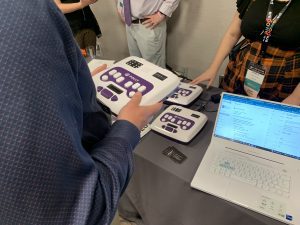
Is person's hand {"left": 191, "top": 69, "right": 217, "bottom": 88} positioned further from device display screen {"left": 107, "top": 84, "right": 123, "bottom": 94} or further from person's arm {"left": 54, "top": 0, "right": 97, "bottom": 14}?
person's arm {"left": 54, "top": 0, "right": 97, "bottom": 14}

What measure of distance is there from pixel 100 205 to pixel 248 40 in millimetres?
1191

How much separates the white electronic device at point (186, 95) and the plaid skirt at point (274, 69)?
10.1 inches

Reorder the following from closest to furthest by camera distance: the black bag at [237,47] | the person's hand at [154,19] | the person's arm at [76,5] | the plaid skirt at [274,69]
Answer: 1. the plaid skirt at [274,69]
2. the black bag at [237,47]
3. the person's arm at [76,5]
4. the person's hand at [154,19]

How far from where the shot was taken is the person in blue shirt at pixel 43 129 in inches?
12.6

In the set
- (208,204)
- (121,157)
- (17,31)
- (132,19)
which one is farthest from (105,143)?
(132,19)

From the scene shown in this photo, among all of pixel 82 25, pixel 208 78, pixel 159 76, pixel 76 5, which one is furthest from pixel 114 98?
pixel 82 25

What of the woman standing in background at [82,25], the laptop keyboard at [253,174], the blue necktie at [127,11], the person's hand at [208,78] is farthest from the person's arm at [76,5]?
the laptop keyboard at [253,174]

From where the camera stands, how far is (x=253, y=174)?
2.87 feet

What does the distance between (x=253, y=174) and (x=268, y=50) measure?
632 mm

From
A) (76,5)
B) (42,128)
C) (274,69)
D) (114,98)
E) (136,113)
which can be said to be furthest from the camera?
(76,5)

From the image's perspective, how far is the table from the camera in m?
0.86

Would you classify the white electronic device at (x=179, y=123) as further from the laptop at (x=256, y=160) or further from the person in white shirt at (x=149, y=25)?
the person in white shirt at (x=149, y=25)

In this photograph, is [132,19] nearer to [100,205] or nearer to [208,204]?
[208,204]

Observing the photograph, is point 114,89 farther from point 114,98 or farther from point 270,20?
point 270,20
